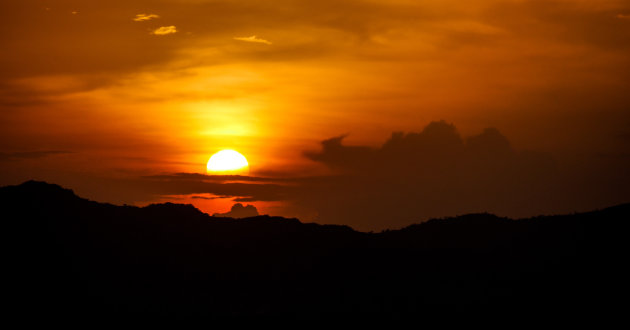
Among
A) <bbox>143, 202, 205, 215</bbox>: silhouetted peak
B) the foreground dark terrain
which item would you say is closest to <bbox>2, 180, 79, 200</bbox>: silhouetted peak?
the foreground dark terrain

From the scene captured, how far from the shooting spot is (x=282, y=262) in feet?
211

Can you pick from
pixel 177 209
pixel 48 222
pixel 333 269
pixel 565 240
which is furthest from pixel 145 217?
pixel 565 240

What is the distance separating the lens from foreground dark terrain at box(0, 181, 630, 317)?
185 feet

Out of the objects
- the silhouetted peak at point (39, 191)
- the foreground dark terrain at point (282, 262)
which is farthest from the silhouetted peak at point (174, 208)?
the silhouetted peak at point (39, 191)

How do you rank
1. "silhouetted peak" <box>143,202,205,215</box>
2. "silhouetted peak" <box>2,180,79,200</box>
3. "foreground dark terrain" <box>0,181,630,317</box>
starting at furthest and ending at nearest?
"silhouetted peak" <box>143,202,205,215</box> → "silhouetted peak" <box>2,180,79,200</box> → "foreground dark terrain" <box>0,181,630,317</box>

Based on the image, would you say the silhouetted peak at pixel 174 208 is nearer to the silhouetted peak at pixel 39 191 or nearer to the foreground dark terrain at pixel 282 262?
the foreground dark terrain at pixel 282 262

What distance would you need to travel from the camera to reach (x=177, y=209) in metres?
71.5

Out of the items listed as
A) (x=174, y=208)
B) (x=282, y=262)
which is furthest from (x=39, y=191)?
(x=282, y=262)

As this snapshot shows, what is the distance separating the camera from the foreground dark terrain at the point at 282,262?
5625 centimetres

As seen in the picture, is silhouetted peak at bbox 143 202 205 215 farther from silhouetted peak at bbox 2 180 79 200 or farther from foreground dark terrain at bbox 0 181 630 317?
silhouetted peak at bbox 2 180 79 200

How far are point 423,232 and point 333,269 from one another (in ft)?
37.3

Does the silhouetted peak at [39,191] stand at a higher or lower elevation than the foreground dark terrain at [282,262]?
higher

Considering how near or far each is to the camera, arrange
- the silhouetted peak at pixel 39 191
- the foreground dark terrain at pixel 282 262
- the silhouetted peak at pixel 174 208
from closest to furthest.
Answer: the foreground dark terrain at pixel 282 262, the silhouetted peak at pixel 39 191, the silhouetted peak at pixel 174 208

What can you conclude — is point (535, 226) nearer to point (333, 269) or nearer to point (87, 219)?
point (333, 269)
